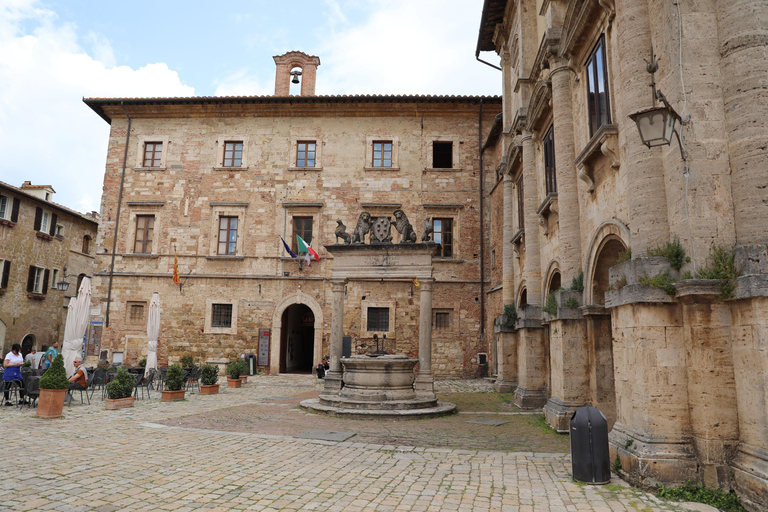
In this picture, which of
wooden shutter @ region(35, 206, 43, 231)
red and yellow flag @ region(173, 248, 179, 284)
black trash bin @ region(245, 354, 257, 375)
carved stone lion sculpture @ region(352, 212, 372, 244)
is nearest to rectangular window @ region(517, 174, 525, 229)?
carved stone lion sculpture @ region(352, 212, 372, 244)

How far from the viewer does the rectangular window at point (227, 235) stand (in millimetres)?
22438

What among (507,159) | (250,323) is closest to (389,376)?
(507,159)

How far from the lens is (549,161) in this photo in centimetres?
1212

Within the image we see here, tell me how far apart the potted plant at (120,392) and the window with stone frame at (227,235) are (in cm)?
1107

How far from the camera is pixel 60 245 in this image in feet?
93.6

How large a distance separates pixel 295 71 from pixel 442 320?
14.2 meters

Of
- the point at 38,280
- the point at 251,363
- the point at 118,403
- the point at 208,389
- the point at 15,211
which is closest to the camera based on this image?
the point at 118,403

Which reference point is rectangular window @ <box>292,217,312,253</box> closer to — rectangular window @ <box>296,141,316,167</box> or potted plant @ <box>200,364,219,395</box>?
rectangular window @ <box>296,141,316,167</box>

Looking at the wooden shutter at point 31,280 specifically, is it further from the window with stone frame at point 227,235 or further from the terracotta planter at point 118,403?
the terracotta planter at point 118,403

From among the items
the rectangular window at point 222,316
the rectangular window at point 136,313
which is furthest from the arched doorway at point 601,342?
the rectangular window at point 136,313

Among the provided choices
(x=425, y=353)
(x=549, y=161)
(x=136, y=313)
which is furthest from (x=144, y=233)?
(x=549, y=161)

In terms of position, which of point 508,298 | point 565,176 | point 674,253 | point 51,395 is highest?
point 565,176

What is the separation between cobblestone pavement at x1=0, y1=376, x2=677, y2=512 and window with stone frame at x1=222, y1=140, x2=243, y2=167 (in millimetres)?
16030

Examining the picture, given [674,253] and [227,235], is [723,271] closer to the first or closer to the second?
[674,253]
